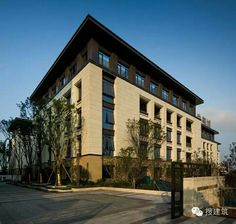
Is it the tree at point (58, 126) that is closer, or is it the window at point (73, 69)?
the tree at point (58, 126)

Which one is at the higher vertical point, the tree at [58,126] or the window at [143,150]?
the tree at [58,126]

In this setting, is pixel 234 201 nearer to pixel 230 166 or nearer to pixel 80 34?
pixel 230 166

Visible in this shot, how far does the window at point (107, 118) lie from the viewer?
30.5 m

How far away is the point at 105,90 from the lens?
102 ft

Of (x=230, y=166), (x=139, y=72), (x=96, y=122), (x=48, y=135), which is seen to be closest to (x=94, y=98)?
(x=96, y=122)

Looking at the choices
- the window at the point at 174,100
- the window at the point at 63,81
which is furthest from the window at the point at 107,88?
the window at the point at 174,100

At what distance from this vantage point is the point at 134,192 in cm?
2167

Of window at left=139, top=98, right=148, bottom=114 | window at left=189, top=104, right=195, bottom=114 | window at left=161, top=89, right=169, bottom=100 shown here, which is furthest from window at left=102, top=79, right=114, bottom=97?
window at left=189, top=104, right=195, bottom=114

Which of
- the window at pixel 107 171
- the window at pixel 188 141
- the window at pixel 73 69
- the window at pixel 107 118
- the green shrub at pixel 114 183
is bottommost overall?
the green shrub at pixel 114 183

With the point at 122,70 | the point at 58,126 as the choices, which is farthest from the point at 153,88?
the point at 58,126

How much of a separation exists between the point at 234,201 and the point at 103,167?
1844 centimetres

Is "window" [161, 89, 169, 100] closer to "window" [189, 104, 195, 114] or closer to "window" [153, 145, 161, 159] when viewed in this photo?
"window" [153, 145, 161, 159]

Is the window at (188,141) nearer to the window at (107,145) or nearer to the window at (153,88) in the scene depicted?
the window at (153,88)

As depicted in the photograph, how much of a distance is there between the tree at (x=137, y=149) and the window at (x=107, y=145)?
2.26 meters
